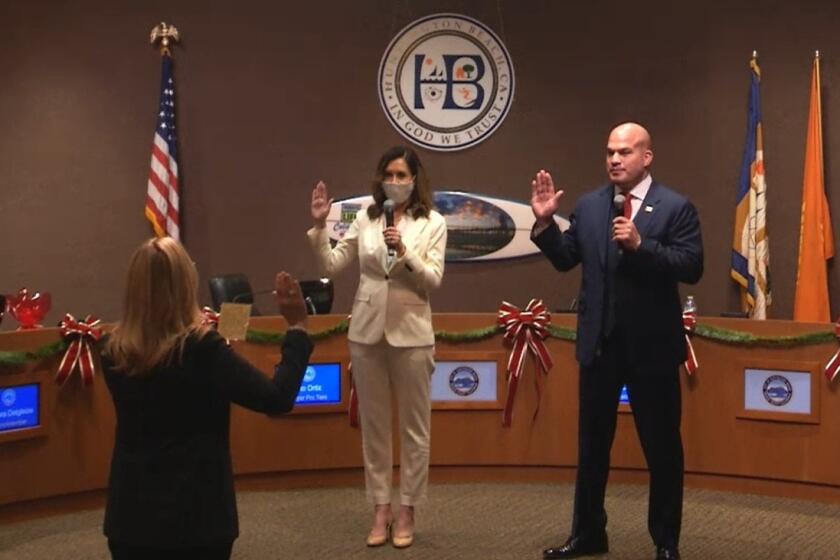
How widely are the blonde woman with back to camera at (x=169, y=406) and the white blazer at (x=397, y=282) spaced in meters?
1.70

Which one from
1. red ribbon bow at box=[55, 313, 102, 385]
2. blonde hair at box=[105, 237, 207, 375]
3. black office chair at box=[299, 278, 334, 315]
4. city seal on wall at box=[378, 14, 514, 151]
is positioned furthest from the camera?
city seal on wall at box=[378, 14, 514, 151]

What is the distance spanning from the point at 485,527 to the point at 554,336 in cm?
111

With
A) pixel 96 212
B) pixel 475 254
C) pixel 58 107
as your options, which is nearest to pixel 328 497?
pixel 475 254

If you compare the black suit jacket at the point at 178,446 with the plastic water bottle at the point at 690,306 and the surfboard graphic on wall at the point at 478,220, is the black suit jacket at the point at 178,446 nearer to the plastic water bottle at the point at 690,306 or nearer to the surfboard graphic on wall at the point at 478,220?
the plastic water bottle at the point at 690,306

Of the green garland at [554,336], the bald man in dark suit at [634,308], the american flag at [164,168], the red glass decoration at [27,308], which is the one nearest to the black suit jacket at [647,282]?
the bald man in dark suit at [634,308]

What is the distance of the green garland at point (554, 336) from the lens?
4790mm

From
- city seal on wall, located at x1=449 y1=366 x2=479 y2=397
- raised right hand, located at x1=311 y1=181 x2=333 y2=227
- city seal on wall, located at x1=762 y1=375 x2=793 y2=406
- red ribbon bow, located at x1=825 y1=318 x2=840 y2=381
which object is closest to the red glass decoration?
raised right hand, located at x1=311 y1=181 x2=333 y2=227

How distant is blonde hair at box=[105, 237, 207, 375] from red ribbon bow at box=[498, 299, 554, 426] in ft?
9.85

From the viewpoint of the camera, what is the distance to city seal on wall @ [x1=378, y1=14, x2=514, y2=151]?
21.3ft

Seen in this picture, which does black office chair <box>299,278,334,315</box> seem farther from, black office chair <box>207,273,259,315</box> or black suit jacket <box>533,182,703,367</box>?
black suit jacket <box>533,182,703,367</box>

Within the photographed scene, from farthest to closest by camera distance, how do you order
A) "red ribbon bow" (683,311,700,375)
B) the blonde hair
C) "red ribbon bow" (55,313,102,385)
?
1. "red ribbon bow" (683,311,700,375)
2. "red ribbon bow" (55,313,102,385)
3. the blonde hair

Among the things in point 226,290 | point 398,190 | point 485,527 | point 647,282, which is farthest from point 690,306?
point 226,290

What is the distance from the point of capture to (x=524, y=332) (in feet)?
17.6

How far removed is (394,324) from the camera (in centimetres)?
422
